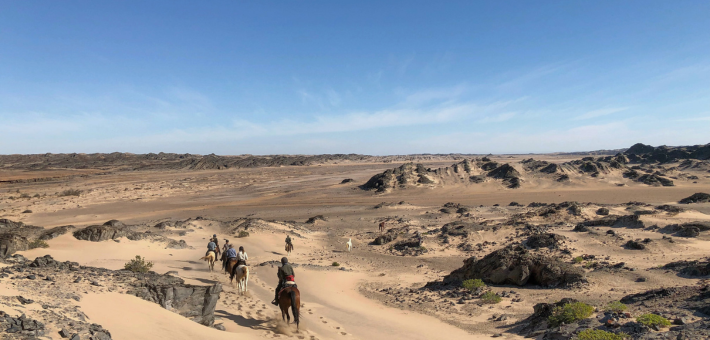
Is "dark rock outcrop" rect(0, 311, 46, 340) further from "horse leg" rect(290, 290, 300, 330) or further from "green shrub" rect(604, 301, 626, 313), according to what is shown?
"green shrub" rect(604, 301, 626, 313)

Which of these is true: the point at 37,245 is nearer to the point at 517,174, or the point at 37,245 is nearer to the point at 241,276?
the point at 241,276

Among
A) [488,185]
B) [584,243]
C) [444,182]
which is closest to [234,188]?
[444,182]

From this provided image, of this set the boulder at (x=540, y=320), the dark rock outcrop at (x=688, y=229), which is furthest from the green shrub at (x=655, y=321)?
the dark rock outcrop at (x=688, y=229)

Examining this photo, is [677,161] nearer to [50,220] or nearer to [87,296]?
[87,296]

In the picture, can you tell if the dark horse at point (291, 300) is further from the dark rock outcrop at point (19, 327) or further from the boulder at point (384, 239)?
the boulder at point (384, 239)

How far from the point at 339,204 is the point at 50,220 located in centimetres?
3206

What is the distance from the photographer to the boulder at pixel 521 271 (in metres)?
13.2

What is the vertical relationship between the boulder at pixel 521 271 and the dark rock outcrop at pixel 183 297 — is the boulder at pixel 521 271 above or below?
below

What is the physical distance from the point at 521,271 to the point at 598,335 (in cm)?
712

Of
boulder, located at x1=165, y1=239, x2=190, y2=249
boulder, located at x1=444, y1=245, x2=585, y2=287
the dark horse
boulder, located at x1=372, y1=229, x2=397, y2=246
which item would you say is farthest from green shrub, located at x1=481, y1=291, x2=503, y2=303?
boulder, located at x1=165, y1=239, x2=190, y2=249

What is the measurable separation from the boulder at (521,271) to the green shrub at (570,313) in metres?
5.02

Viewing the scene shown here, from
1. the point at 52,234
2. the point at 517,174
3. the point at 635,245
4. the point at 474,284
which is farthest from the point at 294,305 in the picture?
the point at 517,174

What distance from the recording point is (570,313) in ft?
27.0

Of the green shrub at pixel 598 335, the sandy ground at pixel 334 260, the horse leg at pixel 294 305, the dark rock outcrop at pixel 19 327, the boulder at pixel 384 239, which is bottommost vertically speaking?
the boulder at pixel 384 239
